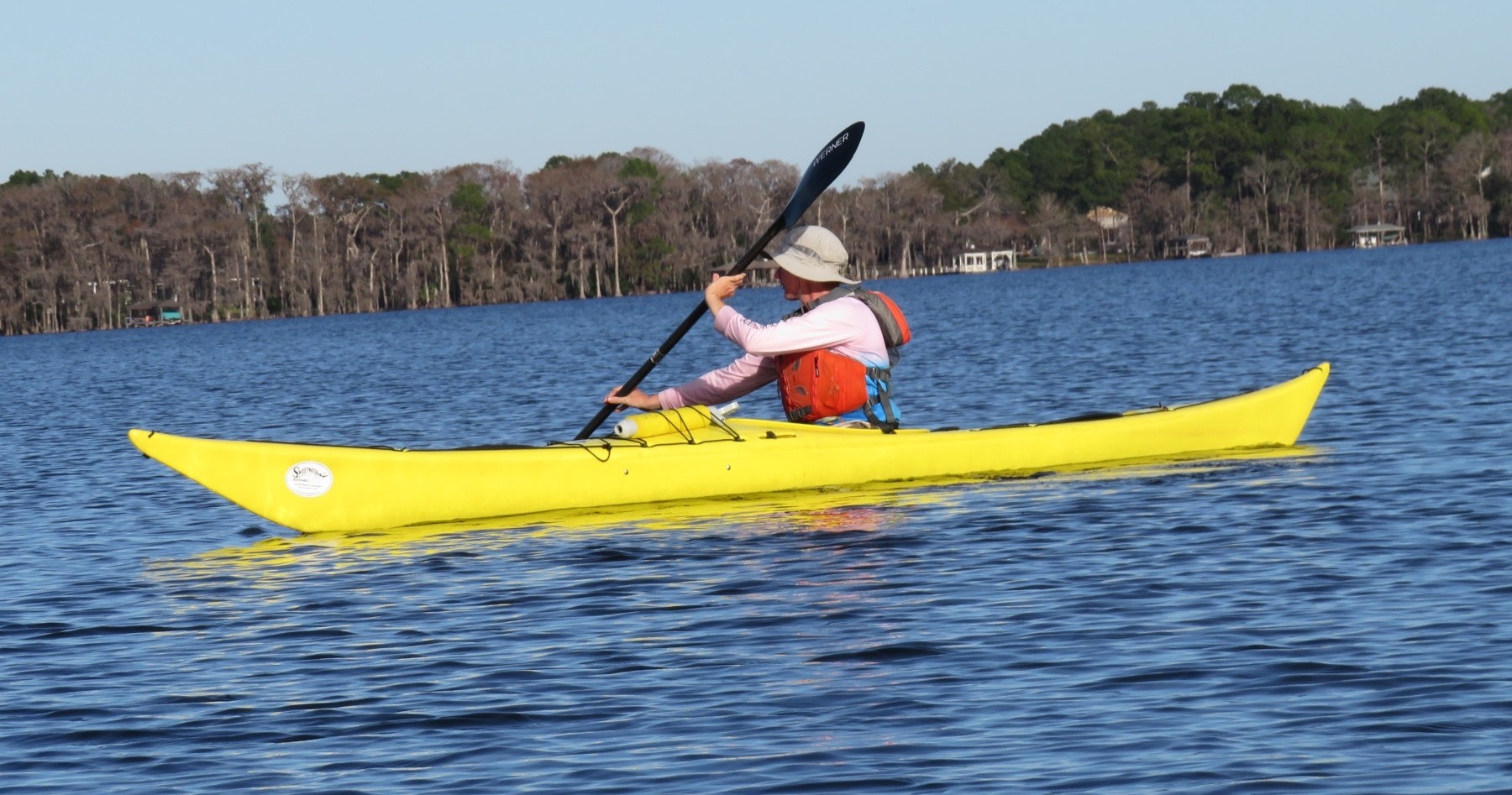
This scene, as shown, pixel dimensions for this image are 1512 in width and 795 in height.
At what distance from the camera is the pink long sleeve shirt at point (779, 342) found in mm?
10656

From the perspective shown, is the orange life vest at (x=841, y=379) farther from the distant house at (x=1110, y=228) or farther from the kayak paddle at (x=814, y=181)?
the distant house at (x=1110, y=228)

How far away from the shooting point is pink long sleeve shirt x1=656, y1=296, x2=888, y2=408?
10.7 meters

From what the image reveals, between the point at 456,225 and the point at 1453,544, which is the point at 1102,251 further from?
the point at 1453,544

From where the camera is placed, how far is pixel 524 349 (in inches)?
1841

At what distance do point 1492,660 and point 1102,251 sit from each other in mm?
148054

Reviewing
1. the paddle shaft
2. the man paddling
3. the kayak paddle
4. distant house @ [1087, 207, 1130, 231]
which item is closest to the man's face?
the man paddling

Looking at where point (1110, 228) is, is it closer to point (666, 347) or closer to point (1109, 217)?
point (1109, 217)

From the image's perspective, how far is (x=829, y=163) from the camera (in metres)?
13.2

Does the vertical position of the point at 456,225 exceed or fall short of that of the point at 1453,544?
it exceeds it

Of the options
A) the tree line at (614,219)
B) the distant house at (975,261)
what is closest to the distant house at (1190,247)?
the tree line at (614,219)

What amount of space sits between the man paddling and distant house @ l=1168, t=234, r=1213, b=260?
138 meters

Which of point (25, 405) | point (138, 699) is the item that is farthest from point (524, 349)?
point (138, 699)

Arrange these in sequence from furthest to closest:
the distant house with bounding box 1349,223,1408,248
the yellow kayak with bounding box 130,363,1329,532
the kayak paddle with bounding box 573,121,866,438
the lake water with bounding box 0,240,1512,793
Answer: the distant house with bounding box 1349,223,1408,248 < the kayak paddle with bounding box 573,121,866,438 < the yellow kayak with bounding box 130,363,1329,532 < the lake water with bounding box 0,240,1512,793

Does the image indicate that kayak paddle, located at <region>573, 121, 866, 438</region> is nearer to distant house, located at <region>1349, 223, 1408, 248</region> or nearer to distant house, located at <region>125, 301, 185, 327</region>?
distant house, located at <region>125, 301, 185, 327</region>
